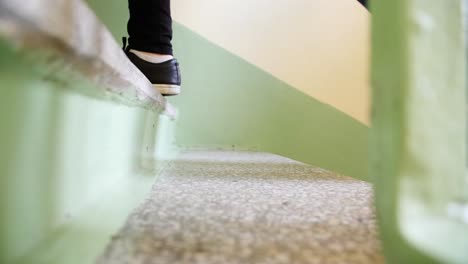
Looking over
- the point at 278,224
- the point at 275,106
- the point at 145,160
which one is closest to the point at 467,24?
the point at 278,224

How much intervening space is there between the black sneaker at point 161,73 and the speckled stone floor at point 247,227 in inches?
11.3

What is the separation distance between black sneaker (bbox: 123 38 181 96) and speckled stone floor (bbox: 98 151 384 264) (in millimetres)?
288

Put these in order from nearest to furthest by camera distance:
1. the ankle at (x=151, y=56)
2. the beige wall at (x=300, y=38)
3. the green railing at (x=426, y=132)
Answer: the green railing at (x=426, y=132)
the ankle at (x=151, y=56)
the beige wall at (x=300, y=38)

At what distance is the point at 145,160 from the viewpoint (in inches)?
33.5

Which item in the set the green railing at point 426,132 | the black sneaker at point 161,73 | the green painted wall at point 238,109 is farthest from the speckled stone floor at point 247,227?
the green painted wall at point 238,109

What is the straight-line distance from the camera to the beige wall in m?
1.61

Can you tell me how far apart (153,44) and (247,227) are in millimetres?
604

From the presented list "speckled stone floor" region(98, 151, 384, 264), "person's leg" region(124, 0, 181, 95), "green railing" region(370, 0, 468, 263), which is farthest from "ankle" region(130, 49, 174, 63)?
"green railing" region(370, 0, 468, 263)

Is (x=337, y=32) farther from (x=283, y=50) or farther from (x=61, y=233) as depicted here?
(x=61, y=233)

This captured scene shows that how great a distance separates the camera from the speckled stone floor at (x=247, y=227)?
0.33 meters

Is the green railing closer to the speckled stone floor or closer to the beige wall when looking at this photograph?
the speckled stone floor

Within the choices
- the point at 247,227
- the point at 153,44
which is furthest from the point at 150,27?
the point at 247,227

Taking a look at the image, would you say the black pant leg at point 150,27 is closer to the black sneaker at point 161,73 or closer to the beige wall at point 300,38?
the black sneaker at point 161,73

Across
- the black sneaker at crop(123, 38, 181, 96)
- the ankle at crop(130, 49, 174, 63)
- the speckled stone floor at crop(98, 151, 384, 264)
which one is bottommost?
the speckled stone floor at crop(98, 151, 384, 264)
